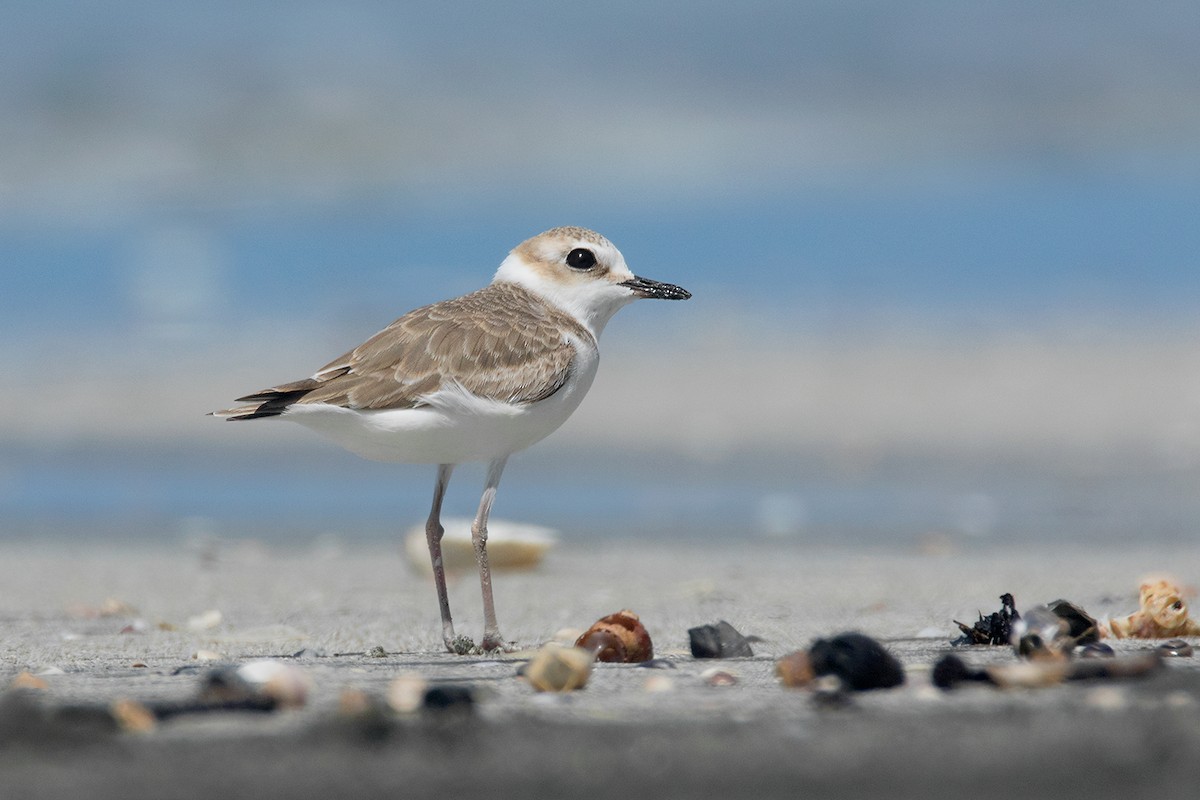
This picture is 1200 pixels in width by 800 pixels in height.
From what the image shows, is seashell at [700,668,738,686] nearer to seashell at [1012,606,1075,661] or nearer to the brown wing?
seashell at [1012,606,1075,661]

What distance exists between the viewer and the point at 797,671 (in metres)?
3.45

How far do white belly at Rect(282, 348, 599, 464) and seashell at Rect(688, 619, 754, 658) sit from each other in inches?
37.5

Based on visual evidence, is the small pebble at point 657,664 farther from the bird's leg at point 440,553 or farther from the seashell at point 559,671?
the bird's leg at point 440,553

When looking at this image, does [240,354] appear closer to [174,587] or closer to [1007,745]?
[174,587]

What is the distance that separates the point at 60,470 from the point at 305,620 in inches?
260

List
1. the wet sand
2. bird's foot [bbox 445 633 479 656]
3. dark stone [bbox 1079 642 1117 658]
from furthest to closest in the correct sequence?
bird's foot [bbox 445 633 479 656]
dark stone [bbox 1079 642 1117 658]
the wet sand

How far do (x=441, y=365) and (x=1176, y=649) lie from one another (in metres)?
2.35

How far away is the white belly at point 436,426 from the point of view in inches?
192

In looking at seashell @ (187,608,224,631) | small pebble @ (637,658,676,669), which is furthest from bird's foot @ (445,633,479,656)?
seashell @ (187,608,224,631)

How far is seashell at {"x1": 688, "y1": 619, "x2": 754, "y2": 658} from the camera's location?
174 inches

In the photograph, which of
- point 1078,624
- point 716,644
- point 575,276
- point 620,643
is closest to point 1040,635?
point 1078,624

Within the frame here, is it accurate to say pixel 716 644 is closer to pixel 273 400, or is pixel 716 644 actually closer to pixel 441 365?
pixel 441 365

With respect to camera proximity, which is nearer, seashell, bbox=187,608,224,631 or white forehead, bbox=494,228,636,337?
seashell, bbox=187,608,224,631

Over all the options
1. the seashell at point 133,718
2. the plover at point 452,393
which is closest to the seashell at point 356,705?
the seashell at point 133,718
